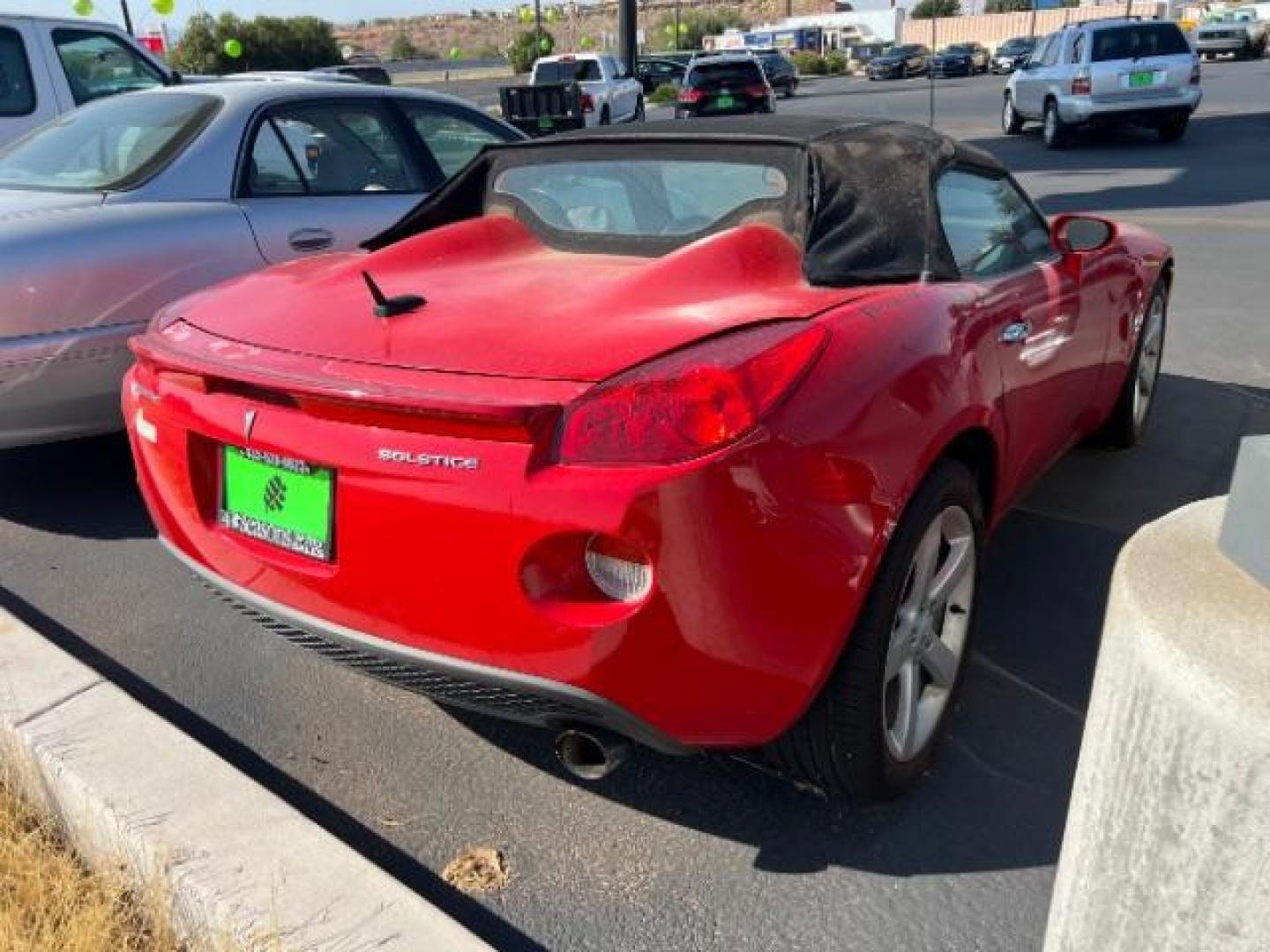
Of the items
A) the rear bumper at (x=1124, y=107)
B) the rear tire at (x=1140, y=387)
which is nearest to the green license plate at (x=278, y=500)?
the rear tire at (x=1140, y=387)

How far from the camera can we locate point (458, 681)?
7.06 feet

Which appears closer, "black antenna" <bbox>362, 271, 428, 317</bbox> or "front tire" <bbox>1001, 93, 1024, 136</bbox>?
"black antenna" <bbox>362, 271, 428, 317</bbox>

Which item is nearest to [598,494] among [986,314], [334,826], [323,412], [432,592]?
[432,592]

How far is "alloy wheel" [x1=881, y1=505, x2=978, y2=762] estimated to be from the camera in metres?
2.45

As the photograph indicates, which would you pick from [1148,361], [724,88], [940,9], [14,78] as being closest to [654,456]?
[1148,361]

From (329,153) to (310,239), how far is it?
60 centimetres

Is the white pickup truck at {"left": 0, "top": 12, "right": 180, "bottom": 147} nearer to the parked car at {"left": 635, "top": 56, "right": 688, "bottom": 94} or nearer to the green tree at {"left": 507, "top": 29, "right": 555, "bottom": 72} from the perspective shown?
the parked car at {"left": 635, "top": 56, "right": 688, "bottom": 94}

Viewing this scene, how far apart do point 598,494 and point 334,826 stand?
1114 mm

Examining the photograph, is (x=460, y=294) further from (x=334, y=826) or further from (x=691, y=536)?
(x=334, y=826)

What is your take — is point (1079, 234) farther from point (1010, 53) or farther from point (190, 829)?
point (1010, 53)

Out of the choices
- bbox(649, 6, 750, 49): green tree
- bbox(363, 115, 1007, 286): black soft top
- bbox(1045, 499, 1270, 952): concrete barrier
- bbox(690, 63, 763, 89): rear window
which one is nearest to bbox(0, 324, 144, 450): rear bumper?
bbox(363, 115, 1007, 286): black soft top

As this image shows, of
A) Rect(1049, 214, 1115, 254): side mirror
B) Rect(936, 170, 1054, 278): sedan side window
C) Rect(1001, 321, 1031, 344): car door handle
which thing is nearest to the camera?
Rect(1001, 321, 1031, 344): car door handle

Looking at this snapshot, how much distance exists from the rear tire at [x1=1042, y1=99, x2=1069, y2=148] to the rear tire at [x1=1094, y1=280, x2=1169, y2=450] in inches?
535

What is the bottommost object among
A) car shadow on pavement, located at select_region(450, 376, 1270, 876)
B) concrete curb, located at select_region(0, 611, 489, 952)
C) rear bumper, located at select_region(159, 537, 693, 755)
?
car shadow on pavement, located at select_region(450, 376, 1270, 876)
